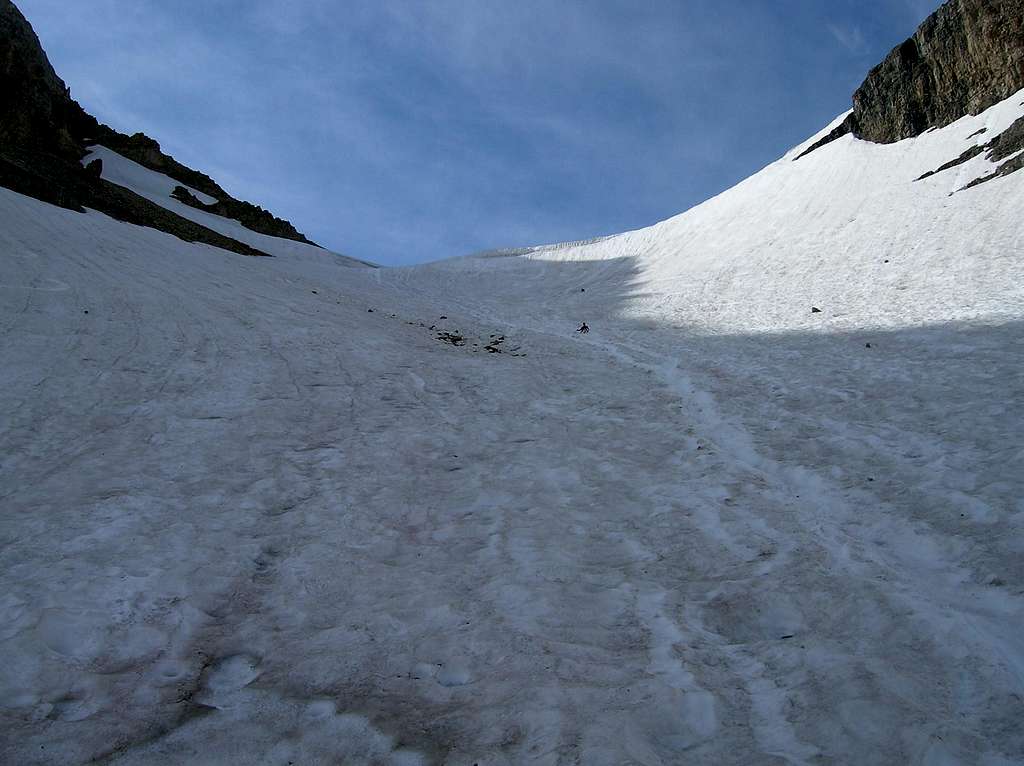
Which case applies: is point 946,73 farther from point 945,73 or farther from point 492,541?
point 492,541

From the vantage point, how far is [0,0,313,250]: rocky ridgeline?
17.9 meters

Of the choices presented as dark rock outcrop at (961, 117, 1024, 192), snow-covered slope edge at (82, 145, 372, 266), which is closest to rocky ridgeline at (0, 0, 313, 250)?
snow-covered slope edge at (82, 145, 372, 266)

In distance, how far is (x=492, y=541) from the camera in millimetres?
4902

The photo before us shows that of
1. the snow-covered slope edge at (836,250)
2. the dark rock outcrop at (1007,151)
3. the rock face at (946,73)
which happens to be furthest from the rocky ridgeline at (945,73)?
the dark rock outcrop at (1007,151)

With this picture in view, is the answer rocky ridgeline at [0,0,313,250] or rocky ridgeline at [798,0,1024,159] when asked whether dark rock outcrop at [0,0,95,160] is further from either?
rocky ridgeline at [798,0,1024,159]

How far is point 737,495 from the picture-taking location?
574 centimetres

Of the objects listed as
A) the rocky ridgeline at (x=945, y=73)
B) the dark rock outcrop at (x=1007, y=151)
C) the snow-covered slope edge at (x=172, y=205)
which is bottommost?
the snow-covered slope edge at (x=172, y=205)

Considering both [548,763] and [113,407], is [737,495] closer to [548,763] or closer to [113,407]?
[548,763]

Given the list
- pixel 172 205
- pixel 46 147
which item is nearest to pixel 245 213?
pixel 172 205

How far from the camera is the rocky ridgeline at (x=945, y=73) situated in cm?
2395

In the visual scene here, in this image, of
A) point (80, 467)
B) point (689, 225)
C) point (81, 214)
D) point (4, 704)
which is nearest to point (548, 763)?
point (4, 704)

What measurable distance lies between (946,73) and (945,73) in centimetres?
5

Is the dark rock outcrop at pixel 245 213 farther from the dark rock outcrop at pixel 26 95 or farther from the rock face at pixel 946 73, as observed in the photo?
the rock face at pixel 946 73

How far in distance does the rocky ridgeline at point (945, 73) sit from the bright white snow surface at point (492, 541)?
19153 millimetres
